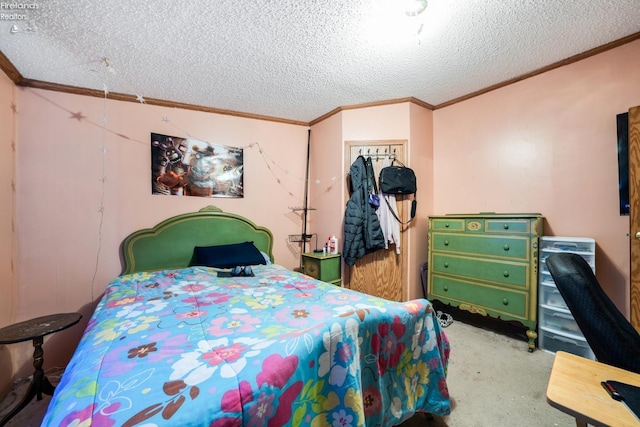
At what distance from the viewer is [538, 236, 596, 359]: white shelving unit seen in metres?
2.08

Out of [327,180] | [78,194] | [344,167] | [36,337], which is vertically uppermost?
[344,167]

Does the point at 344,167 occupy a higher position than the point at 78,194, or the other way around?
the point at 344,167

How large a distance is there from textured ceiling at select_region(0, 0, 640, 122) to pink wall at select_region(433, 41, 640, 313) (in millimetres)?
215

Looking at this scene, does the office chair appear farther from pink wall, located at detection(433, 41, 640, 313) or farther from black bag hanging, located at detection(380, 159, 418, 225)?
black bag hanging, located at detection(380, 159, 418, 225)

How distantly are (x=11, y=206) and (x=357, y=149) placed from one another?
3.29m

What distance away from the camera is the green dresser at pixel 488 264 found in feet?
7.44

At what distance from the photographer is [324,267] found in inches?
Answer: 121

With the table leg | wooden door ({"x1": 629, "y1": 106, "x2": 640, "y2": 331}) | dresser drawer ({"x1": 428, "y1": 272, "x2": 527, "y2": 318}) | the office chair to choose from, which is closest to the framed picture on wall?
the table leg

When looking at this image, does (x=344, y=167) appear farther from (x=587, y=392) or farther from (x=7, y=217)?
(x=7, y=217)

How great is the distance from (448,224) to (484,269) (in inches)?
21.4

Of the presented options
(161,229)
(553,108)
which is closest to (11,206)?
(161,229)

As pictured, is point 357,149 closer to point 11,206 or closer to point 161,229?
point 161,229

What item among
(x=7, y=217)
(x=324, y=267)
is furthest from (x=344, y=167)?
(x=7, y=217)

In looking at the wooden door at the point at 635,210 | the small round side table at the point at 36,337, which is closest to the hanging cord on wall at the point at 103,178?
the small round side table at the point at 36,337
